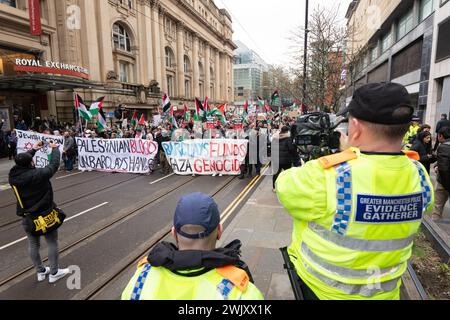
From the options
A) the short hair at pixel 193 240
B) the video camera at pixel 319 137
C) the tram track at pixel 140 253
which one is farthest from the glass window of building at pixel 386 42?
the short hair at pixel 193 240

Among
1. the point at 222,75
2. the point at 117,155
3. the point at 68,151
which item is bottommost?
the point at 117,155

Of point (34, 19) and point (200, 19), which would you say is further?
point (200, 19)

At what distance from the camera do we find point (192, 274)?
141cm

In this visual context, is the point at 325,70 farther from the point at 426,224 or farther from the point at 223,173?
the point at 426,224

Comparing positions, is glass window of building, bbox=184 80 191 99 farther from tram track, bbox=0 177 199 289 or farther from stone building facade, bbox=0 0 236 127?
tram track, bbox=0 177 199 289

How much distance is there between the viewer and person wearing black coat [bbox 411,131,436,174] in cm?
677

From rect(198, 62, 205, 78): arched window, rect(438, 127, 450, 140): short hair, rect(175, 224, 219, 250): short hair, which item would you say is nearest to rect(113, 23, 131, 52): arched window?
rect(198, 62, 205, 78): arched window

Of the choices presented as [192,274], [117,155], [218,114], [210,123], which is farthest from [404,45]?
[192,274]

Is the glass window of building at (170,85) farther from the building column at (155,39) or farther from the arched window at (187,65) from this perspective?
the building column at (155,39)

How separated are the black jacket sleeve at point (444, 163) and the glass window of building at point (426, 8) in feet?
61.8

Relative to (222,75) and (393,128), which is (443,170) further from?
(222,75)

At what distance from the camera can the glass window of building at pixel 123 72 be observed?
3136 centimetres

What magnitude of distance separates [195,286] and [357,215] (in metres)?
0.90
